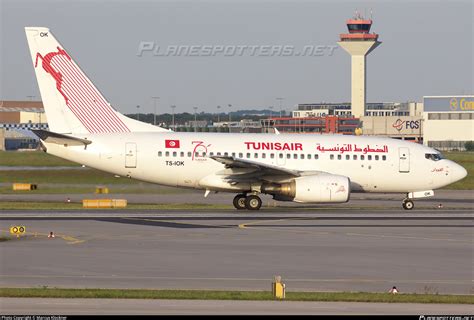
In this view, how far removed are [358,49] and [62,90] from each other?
475 ft

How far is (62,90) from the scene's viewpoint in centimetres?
4675

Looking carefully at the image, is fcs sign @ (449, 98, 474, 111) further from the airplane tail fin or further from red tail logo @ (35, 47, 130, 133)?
the airplane tail fin

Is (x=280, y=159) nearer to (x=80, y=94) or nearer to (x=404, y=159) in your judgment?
(x=404, y=159)

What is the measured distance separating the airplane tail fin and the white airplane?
0.17 ft

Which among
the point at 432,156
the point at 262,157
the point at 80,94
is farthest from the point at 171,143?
the point at 432,156

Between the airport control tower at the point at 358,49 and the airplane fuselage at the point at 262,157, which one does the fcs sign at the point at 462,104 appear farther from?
the airplane fuselage at the point at 262,157

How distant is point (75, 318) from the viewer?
1748 centimetres

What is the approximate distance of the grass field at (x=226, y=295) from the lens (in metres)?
20.4

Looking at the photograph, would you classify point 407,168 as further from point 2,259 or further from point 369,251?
point 2,259

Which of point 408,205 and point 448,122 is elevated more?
point 448,122

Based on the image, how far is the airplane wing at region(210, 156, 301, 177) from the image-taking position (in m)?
44.4

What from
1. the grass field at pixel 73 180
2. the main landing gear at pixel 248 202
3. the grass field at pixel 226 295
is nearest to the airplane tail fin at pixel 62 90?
the main landing gear at pixel 248 202

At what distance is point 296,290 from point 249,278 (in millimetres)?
2224

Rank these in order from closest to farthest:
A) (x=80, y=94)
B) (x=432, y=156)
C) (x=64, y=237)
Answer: (x=64, y=237) < (x=80, y=94) < (x=432, y=156)
